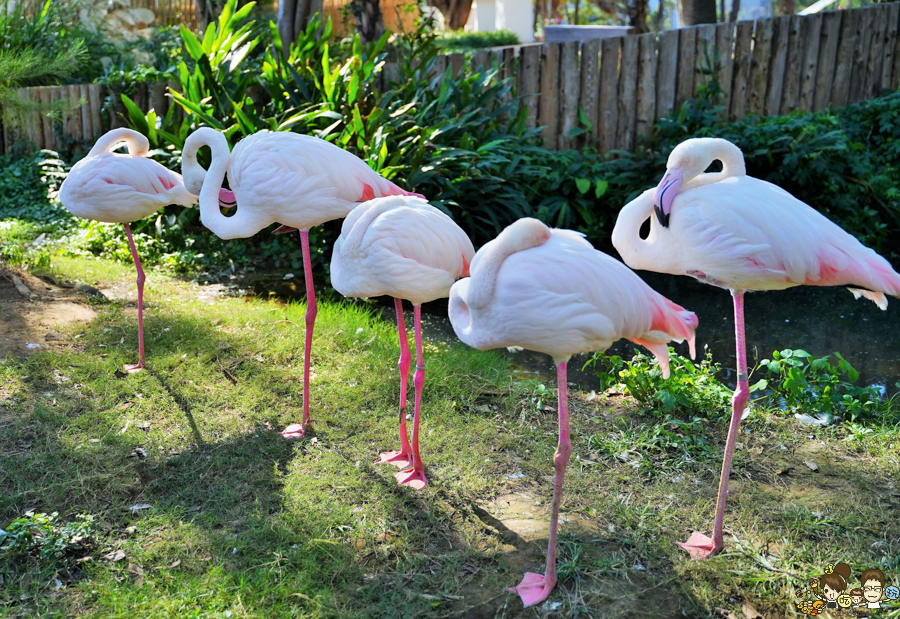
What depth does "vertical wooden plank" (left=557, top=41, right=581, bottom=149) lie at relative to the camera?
25.6ft

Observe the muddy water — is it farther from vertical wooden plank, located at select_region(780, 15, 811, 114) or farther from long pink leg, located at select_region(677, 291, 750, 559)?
vertical wooden plank, located at select_region(780, 15, 811, 114)

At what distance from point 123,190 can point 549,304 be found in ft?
9.87

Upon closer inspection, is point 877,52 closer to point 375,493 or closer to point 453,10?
point 375,493

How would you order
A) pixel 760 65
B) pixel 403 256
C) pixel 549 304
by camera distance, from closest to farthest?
pixel 549 304, pixel 403 256, pixel 760 65

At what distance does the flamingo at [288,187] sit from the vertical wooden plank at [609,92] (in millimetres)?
4605

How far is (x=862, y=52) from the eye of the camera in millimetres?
8539

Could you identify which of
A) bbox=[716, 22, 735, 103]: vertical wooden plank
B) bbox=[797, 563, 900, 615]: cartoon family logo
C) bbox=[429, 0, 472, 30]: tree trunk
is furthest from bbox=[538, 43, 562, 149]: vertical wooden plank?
bbox=[429, 0, 472, 30]: tree trunk

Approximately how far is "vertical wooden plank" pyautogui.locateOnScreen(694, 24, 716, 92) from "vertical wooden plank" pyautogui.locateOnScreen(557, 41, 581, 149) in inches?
51.9

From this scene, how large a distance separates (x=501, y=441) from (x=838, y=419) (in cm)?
183

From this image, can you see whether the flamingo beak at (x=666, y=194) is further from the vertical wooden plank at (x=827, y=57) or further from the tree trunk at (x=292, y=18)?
the vertical wooden plank at (x=827, y=57)

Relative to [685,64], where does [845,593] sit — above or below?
below

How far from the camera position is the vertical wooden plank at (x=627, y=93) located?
25.6ft

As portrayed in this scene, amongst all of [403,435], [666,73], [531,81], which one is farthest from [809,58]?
[403,435]

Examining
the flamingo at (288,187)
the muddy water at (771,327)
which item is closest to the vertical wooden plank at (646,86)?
the muddy water at (771,327)
